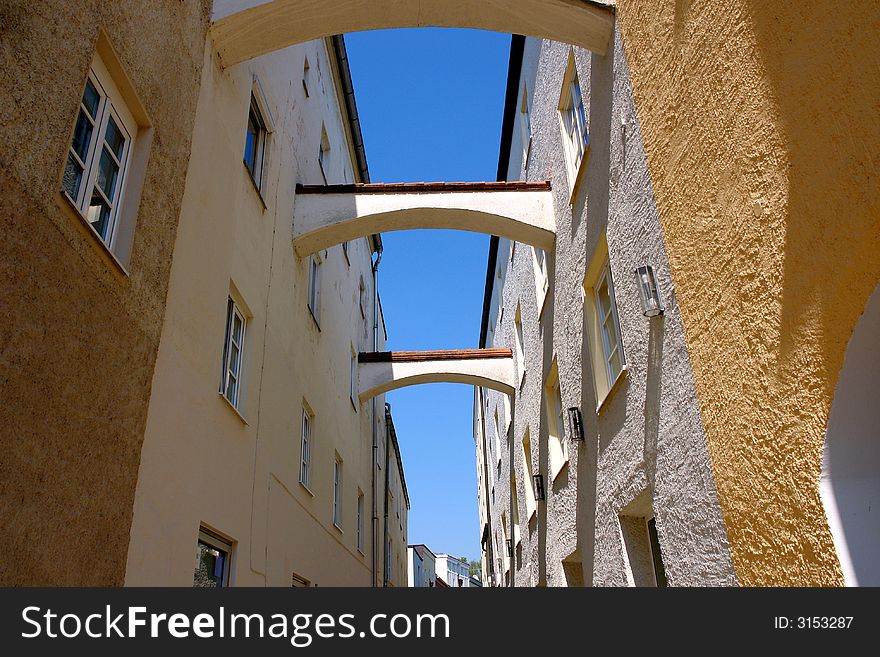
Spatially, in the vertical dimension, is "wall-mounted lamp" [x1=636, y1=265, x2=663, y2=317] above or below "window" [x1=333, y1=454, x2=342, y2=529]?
below

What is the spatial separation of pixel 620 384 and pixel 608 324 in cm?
111

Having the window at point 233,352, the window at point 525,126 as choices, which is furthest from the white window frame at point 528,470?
the window at point 233,352

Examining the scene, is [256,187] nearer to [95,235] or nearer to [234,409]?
[234,409]

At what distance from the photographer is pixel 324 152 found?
13.7 meters

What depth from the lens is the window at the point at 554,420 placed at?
10469 millimetres

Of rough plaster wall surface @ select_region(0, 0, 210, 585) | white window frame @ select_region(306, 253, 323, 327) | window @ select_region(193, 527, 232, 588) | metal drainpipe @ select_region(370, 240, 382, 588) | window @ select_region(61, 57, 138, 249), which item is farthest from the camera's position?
metal drainpipe @ select_region(370, 240, 382, 588)

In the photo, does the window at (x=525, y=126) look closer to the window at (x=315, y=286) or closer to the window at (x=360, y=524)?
the window at (x=315, y=286)

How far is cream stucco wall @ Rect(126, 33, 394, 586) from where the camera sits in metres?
5.43

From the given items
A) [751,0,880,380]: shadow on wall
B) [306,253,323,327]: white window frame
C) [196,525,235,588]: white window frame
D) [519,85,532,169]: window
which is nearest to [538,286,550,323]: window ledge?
[519,85,532,169]: window

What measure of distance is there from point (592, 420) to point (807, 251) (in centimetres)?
481

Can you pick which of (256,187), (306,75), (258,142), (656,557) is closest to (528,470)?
(656,557)

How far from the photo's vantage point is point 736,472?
416cm

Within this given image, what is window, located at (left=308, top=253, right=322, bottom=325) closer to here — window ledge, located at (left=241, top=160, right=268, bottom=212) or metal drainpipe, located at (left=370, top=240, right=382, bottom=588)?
window ledge, located at (left=241, top=160, right=268, bottom=212)

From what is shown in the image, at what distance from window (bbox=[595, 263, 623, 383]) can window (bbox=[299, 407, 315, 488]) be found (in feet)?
16.6
